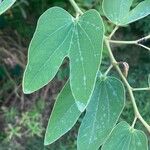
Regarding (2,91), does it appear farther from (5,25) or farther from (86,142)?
(86,142)

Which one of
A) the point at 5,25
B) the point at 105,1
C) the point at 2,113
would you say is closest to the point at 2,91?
the point at 2,113

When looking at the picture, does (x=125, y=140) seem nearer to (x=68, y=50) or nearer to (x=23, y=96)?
(x=68, y=50)

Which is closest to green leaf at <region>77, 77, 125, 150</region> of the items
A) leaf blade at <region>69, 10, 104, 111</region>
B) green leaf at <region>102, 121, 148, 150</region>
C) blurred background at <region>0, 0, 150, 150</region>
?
green leaf at <region>102, 121, 148, 150</region>

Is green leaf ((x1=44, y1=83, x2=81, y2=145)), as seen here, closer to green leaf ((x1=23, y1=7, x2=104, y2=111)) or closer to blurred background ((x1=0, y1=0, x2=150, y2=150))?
green leaf ((x1=23, y1=7, x2=104, y2=111))

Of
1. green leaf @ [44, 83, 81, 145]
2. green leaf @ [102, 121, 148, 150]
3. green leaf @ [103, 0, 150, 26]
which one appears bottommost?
green leaf @ [102, 121, 148, 150]

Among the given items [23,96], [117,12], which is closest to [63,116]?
[117,12]
